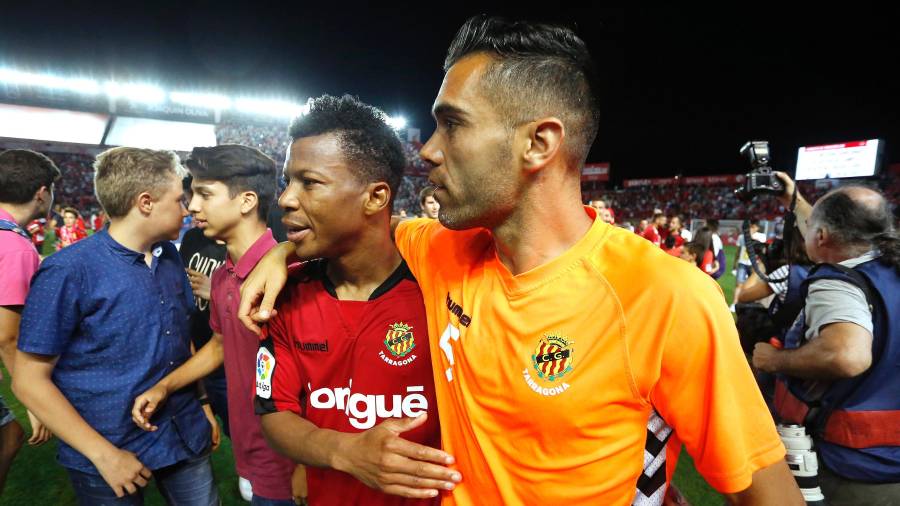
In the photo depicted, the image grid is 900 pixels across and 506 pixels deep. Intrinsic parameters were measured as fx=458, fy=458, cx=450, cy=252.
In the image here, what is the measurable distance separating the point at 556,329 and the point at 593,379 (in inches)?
6.1

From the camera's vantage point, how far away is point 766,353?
7.43ft

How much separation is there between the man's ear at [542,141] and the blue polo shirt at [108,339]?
1.90 metres

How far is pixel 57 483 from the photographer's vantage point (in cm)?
361

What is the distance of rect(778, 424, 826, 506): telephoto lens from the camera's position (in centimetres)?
178

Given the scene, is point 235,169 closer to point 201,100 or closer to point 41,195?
point 41,195

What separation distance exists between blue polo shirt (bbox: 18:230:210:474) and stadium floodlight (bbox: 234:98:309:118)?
35538 mm

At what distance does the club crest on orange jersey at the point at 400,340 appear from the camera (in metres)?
1.57

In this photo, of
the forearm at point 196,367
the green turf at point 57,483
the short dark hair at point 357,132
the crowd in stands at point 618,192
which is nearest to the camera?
the short dark hair at point 357,132

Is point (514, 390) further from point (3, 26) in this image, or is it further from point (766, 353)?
point (3, 26)

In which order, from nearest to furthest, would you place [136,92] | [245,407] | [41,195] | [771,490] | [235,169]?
[771,490], [245,407], [235,169], [41,195], [136,92]

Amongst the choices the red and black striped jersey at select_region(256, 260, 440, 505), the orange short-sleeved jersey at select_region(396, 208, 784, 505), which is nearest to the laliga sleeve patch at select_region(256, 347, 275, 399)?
the red and black striped jersey at select_region(256, 260, 440, 505)

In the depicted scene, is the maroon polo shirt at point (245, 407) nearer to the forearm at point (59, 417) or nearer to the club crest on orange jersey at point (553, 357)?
the forearm at point (59, 417)

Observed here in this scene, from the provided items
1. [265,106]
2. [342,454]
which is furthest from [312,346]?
[265,106]

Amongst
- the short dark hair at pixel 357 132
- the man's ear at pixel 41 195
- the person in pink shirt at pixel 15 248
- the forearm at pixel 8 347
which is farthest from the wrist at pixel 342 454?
Result: the man's ear at pixel 41 195
